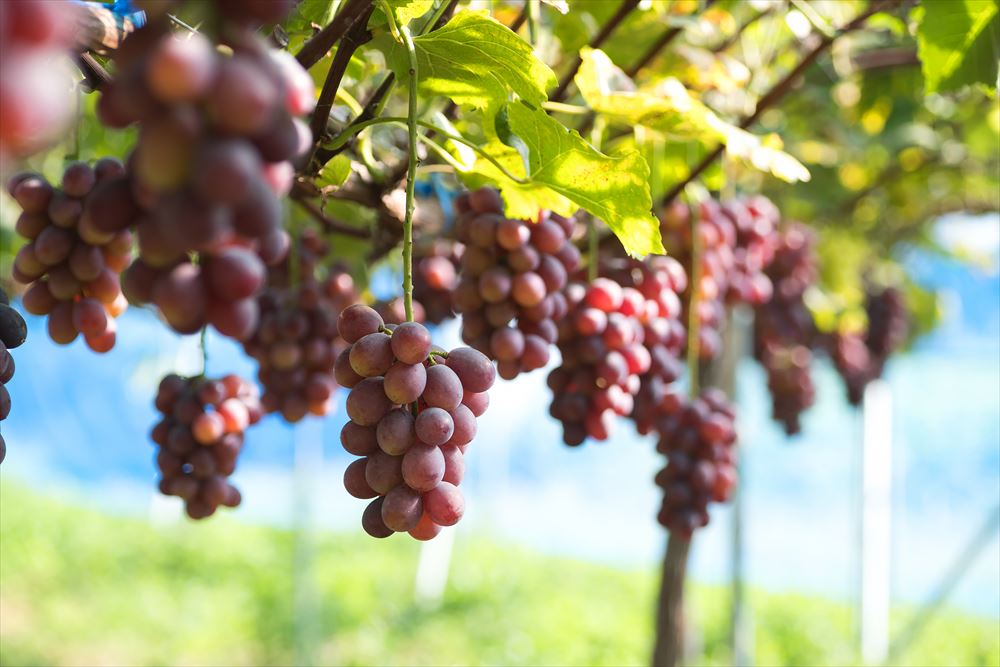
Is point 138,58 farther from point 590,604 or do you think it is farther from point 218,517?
point 218,517

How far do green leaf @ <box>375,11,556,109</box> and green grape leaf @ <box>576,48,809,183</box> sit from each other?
0.57ft

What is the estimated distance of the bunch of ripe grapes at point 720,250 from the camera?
137 cm

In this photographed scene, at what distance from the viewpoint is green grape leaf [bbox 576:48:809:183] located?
948mm

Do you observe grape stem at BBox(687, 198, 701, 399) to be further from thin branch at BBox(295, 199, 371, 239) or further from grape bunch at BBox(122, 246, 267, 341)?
grape bunch at BBox(122, 246, 267, 341)

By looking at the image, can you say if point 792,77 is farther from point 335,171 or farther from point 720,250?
point 335,171

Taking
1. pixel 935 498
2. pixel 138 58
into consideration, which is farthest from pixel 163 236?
pixel 935 498

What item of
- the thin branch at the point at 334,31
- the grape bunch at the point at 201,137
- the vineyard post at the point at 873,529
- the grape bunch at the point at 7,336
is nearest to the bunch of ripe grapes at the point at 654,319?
the thin branch at the point at 334,31

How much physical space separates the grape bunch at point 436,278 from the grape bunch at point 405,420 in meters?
0.52

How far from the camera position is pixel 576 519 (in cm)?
597

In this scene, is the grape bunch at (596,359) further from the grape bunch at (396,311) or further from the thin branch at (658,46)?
the thin branch at (658,46)

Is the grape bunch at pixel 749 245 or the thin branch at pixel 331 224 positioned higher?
the grape bunch at pixel 749 245

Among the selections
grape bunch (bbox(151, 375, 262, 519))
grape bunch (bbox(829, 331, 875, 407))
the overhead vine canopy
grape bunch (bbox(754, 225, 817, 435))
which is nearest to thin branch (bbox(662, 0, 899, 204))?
the overhead vine canopy

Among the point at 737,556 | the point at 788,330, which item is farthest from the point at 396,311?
the point at 737,556

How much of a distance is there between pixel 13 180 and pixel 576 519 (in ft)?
18.0
